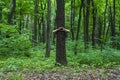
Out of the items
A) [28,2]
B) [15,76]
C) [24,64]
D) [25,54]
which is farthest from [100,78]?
[28,2]

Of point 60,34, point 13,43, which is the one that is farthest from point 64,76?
point 13,43

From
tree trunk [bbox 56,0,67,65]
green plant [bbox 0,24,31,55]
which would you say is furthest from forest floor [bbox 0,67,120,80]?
green plant [bbox 0,24,31,55]

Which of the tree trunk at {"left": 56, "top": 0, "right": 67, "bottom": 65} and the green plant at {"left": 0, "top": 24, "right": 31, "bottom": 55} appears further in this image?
the green plant at {"left": 0, "top": 24, "right": 31, "bottom": 55}

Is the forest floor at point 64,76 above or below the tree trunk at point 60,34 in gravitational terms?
below

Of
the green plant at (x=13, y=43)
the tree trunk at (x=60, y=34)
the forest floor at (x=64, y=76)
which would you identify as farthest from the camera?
the green plant at (x=13, y=43)

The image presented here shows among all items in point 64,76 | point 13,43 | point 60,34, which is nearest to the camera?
point 64,76

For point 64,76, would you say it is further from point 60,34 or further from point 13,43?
point 13,43

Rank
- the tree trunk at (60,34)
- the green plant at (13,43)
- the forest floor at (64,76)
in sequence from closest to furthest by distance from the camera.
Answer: the forest floor at (64,76) → the tree trunk at (60,34) → the green plant at (13,43)

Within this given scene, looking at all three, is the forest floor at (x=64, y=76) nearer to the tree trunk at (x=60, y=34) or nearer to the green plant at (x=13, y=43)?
the tree trunk at (x=60, y=34)

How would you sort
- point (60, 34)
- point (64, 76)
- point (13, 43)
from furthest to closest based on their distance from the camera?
point (13, 43), point (60, 34), point (64, 76)

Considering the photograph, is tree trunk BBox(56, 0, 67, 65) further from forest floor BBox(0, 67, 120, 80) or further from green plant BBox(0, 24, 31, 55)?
green plant BBox(0, 24, 31, 55)

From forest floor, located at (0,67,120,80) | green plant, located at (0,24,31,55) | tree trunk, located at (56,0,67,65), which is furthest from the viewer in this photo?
green plant, located at (0,24,31,55)

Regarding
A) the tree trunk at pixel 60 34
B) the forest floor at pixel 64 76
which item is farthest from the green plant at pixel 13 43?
the forest floor at pixel 64 76

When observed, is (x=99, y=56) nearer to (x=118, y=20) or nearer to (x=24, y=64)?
(x=24, y=64)
